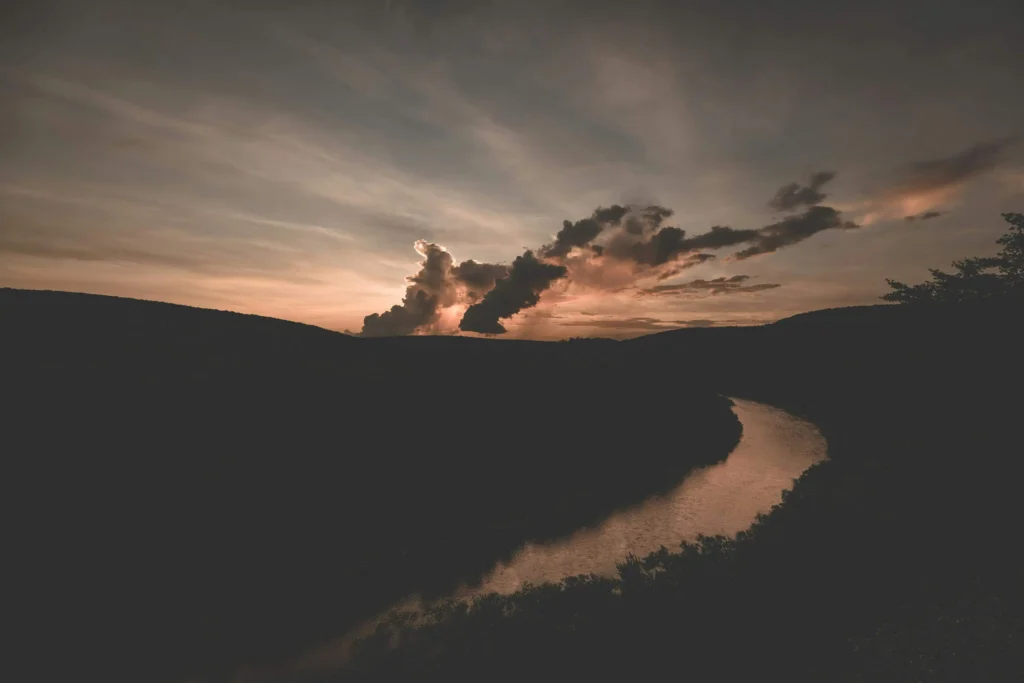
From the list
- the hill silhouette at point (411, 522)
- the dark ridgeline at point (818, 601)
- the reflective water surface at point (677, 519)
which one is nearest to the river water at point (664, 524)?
the reflective water surface at point (677, 519)

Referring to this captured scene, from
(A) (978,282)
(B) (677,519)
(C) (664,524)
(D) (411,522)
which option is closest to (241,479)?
(D) (411,522)

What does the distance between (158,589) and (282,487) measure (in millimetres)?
6739

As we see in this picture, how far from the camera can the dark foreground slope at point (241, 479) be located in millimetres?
15188

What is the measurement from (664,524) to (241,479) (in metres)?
→ 26.3

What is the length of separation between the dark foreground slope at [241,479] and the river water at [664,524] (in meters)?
1.20

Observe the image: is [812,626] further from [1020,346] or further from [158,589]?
[1020,346]

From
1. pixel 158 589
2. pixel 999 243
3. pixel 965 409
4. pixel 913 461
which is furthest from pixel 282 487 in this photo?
pixel 999 243

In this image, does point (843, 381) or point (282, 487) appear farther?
point (843, 381)

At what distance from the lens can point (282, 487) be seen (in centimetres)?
2234

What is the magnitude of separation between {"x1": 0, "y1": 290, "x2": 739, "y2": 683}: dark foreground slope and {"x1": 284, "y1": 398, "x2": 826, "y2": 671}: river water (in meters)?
1.20

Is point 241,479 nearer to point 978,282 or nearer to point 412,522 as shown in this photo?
point 412,522

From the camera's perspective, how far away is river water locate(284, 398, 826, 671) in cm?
1808

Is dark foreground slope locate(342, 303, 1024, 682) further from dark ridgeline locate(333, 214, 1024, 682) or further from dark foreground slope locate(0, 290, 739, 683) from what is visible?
dark foreground slope locate(0, 290, 739, 683)

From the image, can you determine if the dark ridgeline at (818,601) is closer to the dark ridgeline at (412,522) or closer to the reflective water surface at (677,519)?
the dark ridgeline at (412,522)
